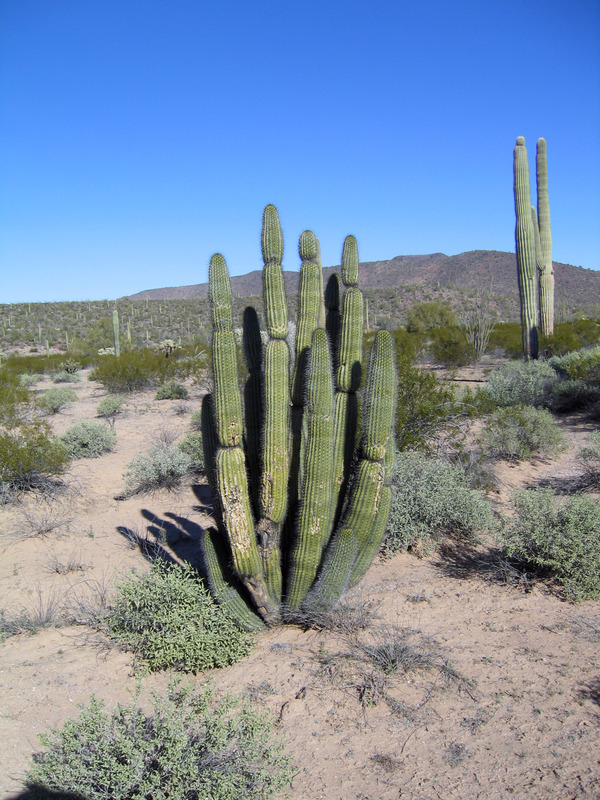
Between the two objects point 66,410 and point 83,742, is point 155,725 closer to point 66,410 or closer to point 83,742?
point 83,742

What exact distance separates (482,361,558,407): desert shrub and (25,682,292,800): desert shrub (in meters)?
10.1

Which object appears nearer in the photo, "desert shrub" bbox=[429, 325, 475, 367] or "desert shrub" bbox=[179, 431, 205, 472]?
"desert shrub" bbox=[179, 431, 205, 472]

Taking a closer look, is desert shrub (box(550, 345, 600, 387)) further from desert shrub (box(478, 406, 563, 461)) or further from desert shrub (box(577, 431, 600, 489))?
desert shrub (box(577, 431, 600, 489))

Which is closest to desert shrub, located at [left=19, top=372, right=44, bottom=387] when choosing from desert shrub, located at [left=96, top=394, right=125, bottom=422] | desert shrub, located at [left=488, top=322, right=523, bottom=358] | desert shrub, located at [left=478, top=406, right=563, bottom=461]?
desert shrub, located at [left=96, top=394, right=125, bottom=422]

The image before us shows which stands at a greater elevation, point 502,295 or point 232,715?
point 502,295

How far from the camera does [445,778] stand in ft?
10.9

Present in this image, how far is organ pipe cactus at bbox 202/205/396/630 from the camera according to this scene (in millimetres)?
4730

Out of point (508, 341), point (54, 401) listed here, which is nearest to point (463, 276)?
point (508, 341)

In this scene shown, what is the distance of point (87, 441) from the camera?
10.9 metres

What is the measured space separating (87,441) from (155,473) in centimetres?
261

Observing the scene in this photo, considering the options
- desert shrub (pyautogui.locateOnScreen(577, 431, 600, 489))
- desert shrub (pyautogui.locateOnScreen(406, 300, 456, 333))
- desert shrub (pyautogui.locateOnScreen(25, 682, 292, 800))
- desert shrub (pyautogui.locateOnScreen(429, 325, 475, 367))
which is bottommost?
desert shrub (pyautogui.locateOnScreen(25, 682, 292, 800))

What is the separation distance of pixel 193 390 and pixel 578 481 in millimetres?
13481

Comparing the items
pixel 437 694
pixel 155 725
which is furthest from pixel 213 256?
pixel 437 694

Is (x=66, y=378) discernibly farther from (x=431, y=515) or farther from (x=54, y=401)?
(x=431, y=515)
